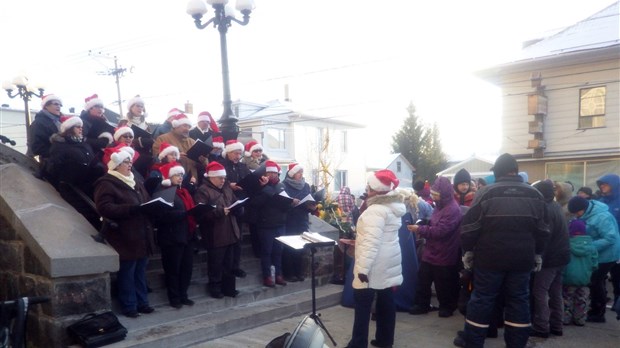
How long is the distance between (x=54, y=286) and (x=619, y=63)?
17.3 metres

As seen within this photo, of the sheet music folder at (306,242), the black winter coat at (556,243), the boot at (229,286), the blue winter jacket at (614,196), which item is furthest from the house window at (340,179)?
the sheet music folder at (306,242)

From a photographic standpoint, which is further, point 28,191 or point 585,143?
point 585,143

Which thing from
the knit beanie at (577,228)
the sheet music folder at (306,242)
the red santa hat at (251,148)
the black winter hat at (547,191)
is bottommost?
the knit beanie at (577,228)

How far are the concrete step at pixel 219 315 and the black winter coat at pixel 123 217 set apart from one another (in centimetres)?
79

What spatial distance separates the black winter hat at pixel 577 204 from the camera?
6.50 metres

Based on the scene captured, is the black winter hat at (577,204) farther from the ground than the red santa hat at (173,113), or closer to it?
closer to it

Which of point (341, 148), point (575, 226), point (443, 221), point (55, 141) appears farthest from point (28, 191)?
point (341, 148)

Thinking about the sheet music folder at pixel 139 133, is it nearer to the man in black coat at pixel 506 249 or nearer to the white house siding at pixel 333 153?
the man in black coat at pixel 506 249

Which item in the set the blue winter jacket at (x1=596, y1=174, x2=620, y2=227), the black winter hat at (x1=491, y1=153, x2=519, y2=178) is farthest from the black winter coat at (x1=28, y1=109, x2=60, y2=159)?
the blue winter jacket at (x1=596, y1=174, x2=620, y2=227)

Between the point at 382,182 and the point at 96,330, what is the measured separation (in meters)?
3.27

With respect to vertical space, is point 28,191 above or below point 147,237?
above

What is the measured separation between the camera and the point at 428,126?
47.8m

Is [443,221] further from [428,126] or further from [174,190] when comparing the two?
[428,126]

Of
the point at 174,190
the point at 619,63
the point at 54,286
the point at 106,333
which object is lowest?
the point at 106,333
